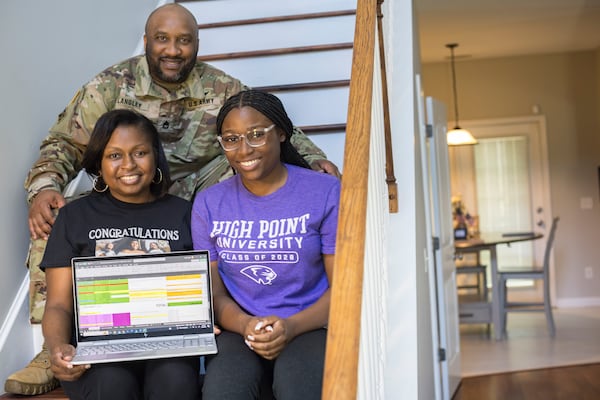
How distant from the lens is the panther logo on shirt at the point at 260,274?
2094 mm

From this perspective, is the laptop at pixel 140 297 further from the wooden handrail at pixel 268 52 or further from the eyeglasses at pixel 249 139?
the wooden handrail at pixel 268 52

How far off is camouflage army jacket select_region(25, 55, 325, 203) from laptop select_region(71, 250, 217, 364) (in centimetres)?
73

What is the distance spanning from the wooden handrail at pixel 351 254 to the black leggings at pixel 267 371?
43 cm

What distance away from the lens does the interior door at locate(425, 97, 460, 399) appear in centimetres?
478

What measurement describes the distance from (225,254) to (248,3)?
214cm

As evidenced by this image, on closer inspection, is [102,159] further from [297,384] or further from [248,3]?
[248,3]

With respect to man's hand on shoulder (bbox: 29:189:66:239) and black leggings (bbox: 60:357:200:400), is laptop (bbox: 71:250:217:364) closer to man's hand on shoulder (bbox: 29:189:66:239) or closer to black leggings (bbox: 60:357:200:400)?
black leggings (bbox: 60:357:200:400)

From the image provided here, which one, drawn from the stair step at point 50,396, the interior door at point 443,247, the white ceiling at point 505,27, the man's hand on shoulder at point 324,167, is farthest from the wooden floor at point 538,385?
the stair step at point 50,396

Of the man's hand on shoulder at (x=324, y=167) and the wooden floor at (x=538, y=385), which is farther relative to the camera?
the wooden floor at (x=538, y=385)

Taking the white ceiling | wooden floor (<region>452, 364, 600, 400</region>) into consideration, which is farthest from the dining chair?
the white ceiling

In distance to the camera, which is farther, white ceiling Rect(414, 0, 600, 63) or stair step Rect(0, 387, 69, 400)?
white ceiling Rect(414, 0, 600, 63)

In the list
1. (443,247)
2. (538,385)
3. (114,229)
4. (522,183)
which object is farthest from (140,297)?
(522,183)

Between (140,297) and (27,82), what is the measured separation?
121cm

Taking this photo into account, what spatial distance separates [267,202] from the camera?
2.17 metres
